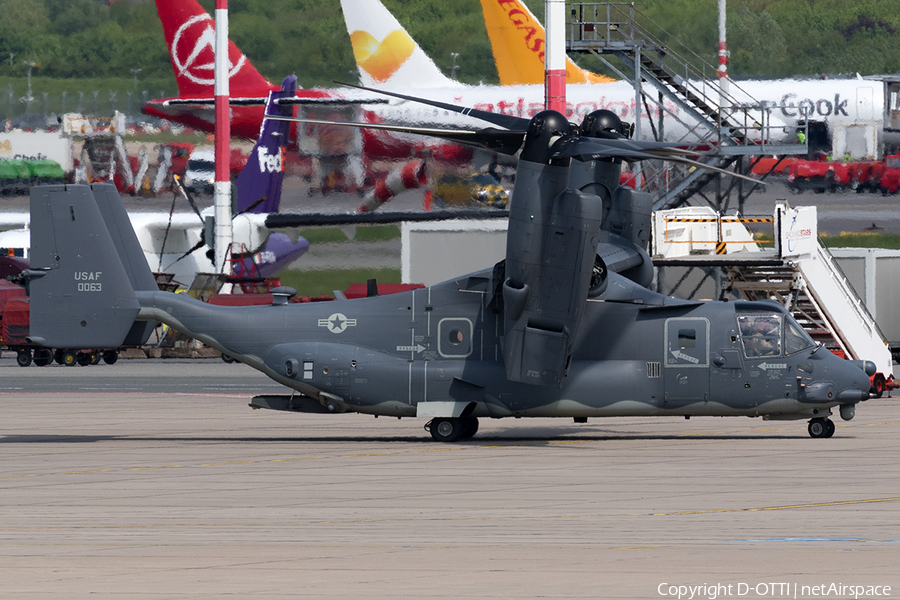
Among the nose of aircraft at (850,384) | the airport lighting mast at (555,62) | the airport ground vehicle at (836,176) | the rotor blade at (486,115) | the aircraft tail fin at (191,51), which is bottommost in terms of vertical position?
the nose of aircraft at (850,384)

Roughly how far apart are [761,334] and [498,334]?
15.1ft

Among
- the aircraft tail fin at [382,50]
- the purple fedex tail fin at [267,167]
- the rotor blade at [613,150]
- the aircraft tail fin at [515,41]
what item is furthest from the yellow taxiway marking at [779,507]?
the aircraft tail fin at [515,41]

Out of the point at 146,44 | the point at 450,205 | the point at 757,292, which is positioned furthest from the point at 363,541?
the point at 146,44

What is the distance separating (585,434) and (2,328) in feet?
94.7

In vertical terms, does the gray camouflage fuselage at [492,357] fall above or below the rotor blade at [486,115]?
below

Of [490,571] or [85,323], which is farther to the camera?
[85,323]

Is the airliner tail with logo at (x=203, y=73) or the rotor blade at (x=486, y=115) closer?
the rotor blade at (x=486, y=115)

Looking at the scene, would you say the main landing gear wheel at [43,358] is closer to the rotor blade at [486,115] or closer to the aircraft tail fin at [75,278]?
the aircraft tail fin at [75,278]

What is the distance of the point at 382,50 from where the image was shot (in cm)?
6325

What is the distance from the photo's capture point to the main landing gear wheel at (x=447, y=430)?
23.0 m

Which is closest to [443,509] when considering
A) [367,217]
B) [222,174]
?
[367,217]

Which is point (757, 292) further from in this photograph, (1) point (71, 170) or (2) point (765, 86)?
(1) point (71, 170)

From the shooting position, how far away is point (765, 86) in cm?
5531

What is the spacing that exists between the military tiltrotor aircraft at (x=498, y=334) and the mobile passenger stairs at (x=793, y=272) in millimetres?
9570
